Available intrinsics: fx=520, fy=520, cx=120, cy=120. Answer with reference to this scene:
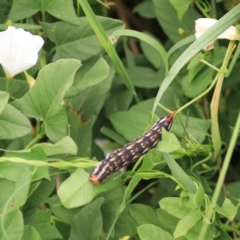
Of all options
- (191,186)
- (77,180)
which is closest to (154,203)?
(191,186)

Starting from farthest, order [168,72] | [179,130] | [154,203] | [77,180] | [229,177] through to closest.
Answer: [229,177]
[154,203]
[179,130]
[168,72]
[77,180]

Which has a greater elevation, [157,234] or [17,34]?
[17,34]

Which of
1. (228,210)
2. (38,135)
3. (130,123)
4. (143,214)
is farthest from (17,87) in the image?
(228,210)

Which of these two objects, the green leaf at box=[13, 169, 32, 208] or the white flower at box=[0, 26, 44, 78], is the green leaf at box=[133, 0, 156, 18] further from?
the green leaf at box=[13, 169, 32, 208]

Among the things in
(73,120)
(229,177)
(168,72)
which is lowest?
(229,177)

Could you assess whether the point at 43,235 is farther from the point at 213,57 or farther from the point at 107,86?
the point at 213,57

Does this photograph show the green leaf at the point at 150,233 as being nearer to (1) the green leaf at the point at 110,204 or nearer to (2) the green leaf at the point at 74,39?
(1) the green leaf at the point at 110,204
